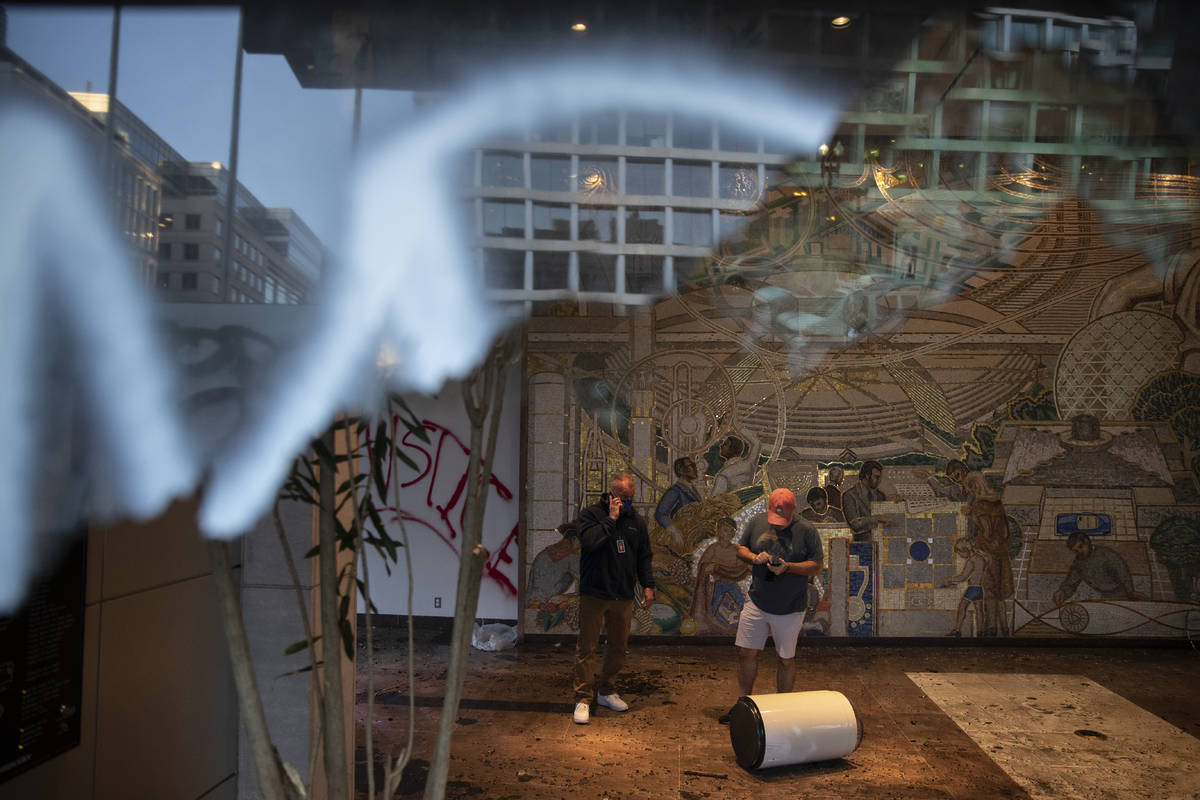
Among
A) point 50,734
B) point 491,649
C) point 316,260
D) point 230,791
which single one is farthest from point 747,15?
point 491,649

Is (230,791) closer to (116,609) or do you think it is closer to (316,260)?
(116,609)

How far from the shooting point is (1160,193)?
1.11 m

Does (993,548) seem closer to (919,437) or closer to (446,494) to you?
(919,437)

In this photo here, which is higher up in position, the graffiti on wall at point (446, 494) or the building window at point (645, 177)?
the building window at point (645, 177)

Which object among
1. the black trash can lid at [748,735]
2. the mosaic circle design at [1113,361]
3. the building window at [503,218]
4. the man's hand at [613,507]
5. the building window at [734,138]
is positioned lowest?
the black trash can lid at [748,735]

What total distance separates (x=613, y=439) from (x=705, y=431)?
33.3 inches

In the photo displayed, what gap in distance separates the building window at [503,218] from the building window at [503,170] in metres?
0.02

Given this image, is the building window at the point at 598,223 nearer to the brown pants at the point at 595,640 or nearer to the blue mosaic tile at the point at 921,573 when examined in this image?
the brown pants at the point at 595,640

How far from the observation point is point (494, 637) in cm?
607

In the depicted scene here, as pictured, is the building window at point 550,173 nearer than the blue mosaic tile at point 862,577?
Yes

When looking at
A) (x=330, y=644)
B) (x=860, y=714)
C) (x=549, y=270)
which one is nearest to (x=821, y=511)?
(x=860, y=714)

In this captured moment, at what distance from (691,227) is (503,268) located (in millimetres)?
235

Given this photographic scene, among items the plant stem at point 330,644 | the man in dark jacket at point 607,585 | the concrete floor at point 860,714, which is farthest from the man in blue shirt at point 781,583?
the plant stem at point 330,644

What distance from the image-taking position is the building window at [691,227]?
82 cm
